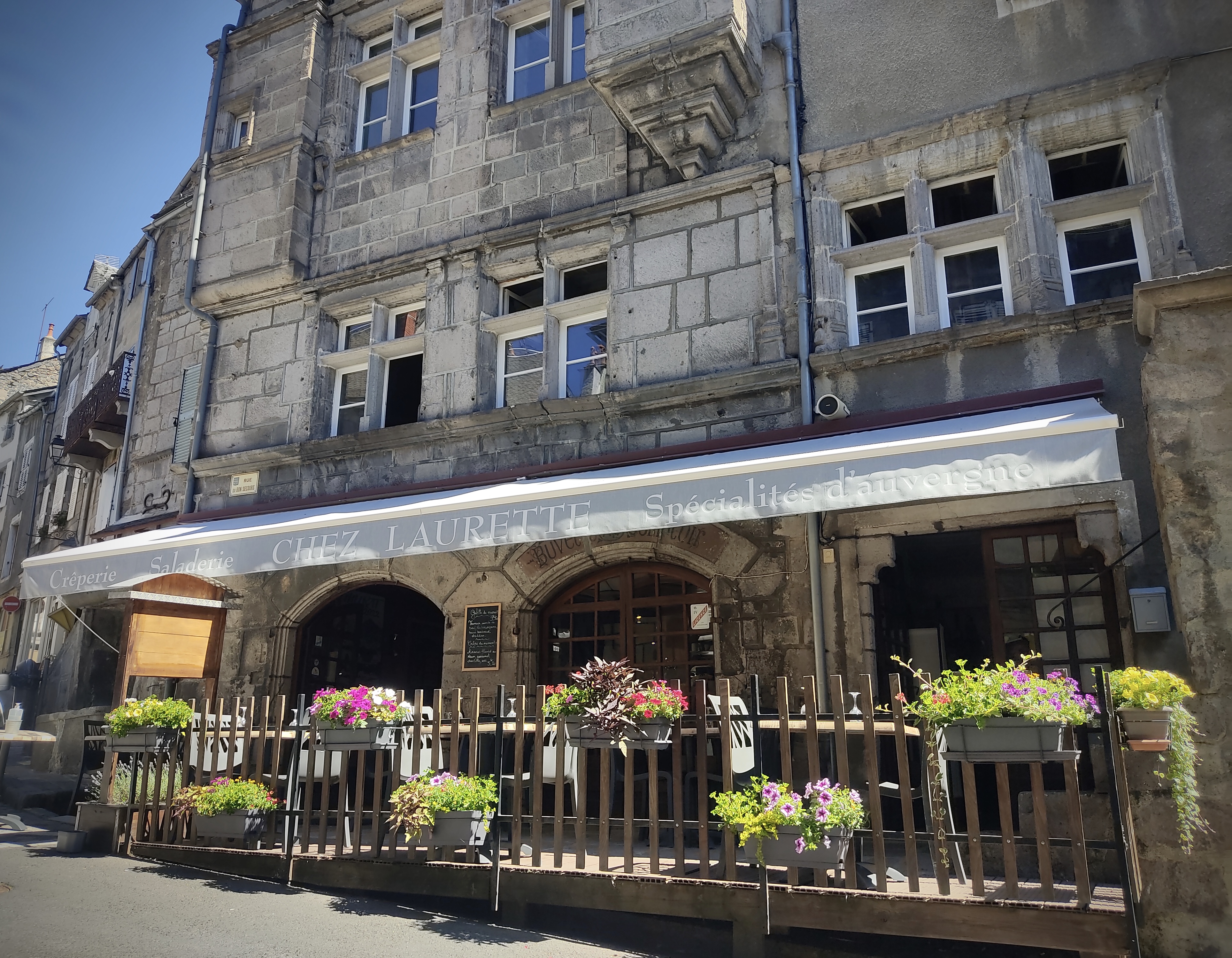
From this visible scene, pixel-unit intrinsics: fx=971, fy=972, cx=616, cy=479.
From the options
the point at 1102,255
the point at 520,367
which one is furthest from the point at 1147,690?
the point at 520,367

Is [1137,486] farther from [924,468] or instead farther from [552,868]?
[552,868]

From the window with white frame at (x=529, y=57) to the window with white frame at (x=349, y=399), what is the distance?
323 centimetres

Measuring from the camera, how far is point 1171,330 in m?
4.30

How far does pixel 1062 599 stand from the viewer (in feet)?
22.6

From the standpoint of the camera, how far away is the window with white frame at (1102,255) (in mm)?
6977

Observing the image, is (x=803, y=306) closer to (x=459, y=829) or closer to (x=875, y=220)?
(x=875, y=220)

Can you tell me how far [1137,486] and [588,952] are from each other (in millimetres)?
4461

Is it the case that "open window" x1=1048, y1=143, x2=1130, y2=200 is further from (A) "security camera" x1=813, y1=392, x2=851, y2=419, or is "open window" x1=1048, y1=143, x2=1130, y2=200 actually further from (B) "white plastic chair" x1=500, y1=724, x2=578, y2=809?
(B) "white plastic chair" x1=500, y1=724, x2=578, y2=809

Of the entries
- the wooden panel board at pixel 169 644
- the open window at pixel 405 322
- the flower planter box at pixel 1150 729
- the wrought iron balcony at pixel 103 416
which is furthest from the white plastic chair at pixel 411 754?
the wrought iron balcony at pixel 103 416

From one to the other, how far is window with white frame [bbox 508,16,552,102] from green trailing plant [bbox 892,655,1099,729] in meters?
7.51

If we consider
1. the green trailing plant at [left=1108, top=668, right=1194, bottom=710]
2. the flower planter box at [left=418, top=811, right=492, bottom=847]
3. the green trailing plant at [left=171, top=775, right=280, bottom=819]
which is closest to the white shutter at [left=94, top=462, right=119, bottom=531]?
the green trailing plant at [left=171, top=775, right=280, bottom=819]

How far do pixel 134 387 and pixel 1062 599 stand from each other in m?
12.6

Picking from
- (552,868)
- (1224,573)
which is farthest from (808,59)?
(552,868)

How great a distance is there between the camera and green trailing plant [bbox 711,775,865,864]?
4344mm
